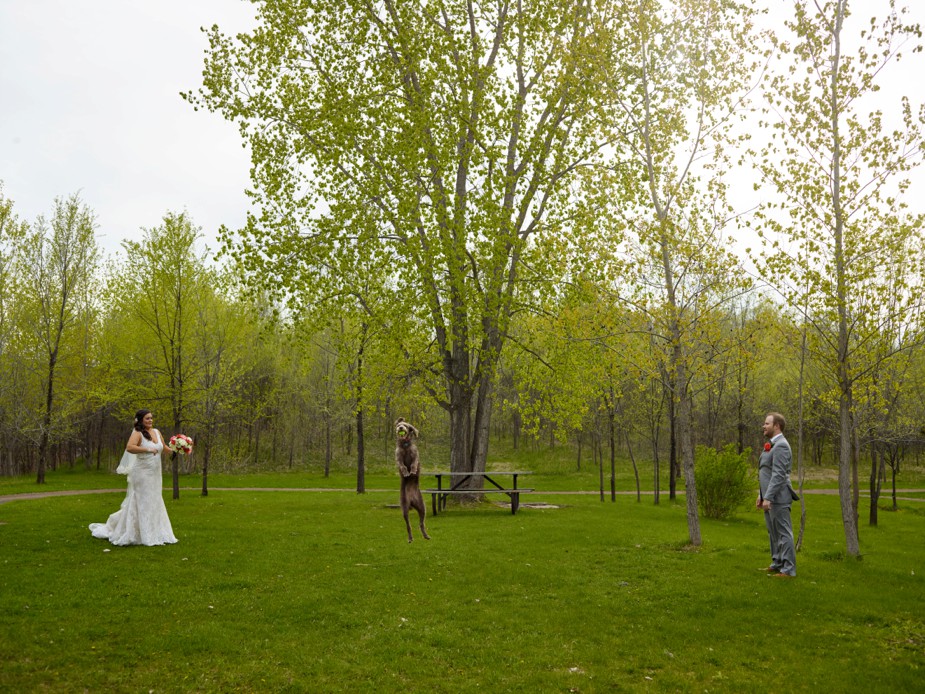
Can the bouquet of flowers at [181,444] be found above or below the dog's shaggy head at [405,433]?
below

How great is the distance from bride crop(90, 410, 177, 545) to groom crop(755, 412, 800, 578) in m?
10.7

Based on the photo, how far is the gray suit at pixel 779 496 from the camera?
10305 mm

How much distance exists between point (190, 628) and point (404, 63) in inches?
610

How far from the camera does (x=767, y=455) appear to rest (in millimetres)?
10516

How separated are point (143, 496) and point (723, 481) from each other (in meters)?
16.8

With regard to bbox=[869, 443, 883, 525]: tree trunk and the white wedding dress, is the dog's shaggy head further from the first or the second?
bbox=[869, 443, 883, 525]: tree trunk

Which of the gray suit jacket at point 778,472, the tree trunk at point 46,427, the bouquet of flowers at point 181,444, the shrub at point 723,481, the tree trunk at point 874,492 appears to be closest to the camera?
the gray suit jacket at point 778,472

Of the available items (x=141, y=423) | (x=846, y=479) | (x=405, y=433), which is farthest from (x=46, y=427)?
(x=846, y=479)

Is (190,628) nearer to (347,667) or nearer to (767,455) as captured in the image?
(347,667)

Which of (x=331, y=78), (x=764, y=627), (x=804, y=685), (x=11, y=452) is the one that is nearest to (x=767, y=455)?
(x=764, y=627)

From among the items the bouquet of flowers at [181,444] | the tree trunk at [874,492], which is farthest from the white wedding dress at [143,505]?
the tree trunk at [874,492]

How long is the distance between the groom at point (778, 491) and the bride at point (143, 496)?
1071cm

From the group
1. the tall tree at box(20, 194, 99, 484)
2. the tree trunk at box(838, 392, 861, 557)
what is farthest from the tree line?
the tall tree at box(20, 194, 99, 484)

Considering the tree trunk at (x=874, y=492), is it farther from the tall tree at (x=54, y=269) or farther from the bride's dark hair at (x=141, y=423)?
the tall tree at (x=54, y=269)
